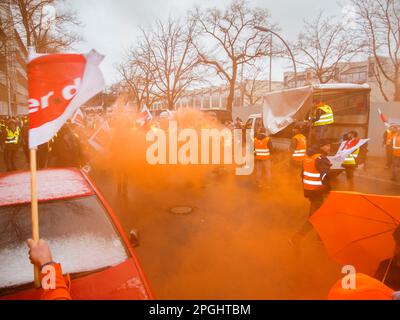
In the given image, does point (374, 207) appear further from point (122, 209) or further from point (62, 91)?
point (122, 209)

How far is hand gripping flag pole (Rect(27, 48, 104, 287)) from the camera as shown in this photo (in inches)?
84.0

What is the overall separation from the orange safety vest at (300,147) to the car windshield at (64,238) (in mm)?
7176

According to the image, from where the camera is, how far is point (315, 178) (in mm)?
5215

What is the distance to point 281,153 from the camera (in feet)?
39.3

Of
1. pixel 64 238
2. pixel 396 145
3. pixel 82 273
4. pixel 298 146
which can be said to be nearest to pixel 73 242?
pixel 64 238

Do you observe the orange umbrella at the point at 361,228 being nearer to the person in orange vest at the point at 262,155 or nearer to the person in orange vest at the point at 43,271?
the person in orange vest at the point at 43,271

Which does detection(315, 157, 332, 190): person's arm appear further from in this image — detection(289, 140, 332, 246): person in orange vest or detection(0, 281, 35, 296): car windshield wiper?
detection(0, 281, 35, 296): car windshield wiper

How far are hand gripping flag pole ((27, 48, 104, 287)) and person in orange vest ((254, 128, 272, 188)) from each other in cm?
777

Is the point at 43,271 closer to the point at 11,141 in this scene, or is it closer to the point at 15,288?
the point at 15,288

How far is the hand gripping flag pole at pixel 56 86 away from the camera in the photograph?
84.0 inches

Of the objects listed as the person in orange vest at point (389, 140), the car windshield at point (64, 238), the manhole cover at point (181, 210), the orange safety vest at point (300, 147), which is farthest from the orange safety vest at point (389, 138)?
the car windshield at point (64, 238)

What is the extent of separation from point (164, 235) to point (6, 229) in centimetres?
340

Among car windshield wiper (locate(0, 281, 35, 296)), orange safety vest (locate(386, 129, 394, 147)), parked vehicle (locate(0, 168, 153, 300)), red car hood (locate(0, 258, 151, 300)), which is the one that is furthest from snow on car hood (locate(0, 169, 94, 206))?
orange safety vest (locate(386, 129, 394, 147))
